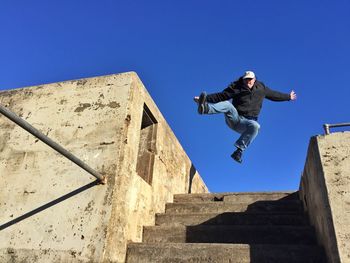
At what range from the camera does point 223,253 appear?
325 cm

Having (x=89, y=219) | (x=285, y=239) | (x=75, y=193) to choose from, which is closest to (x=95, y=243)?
(x=89, y=219)

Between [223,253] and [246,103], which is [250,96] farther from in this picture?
[223,253]

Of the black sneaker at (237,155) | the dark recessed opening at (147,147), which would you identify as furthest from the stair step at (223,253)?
the black sneaker at (237,155)

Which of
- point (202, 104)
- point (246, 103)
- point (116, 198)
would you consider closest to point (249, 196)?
point (246, 103)

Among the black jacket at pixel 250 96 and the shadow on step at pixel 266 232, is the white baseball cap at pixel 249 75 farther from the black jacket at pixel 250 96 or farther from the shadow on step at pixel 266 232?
the shadow on step at pixel 266 232

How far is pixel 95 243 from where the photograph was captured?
3062 millimetres

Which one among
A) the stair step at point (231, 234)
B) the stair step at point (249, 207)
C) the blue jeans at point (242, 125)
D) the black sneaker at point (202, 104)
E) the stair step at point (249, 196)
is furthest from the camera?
the stair step at point (249, 196)

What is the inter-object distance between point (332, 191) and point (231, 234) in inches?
52.2

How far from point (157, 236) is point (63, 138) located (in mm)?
1653

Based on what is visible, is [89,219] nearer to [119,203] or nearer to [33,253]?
Answer: [119,203]

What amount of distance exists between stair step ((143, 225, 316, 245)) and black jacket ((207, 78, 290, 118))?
67.8 inches

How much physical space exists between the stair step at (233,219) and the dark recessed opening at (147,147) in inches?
24.0

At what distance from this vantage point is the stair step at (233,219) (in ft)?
13.3

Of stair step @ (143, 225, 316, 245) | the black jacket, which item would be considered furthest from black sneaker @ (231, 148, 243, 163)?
stair step @ (143, 225, 316, 245)
